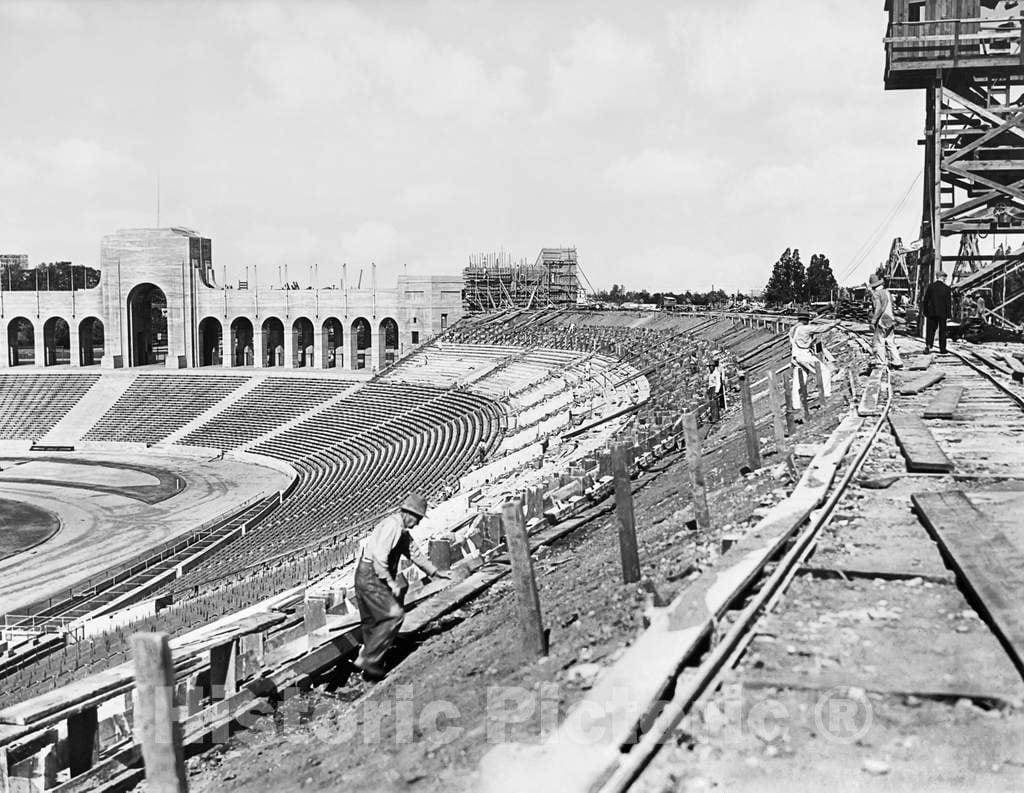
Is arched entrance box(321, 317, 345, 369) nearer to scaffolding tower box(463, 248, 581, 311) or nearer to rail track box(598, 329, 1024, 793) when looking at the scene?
scaffolding tower box(463, 248, 581, 311)

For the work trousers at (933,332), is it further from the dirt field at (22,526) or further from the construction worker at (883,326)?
the dirt field at (22,526)

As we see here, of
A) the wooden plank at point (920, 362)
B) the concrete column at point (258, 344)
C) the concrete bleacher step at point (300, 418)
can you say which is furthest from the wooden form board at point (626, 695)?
the concrete column at point (258, 344)

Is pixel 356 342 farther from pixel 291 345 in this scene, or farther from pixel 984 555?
pixel 984 555

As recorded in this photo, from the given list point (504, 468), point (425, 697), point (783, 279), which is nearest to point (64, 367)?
point (783, 279)

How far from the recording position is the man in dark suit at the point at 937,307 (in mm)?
20859

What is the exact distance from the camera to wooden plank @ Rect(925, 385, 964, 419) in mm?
14594

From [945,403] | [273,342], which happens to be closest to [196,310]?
[273,342]

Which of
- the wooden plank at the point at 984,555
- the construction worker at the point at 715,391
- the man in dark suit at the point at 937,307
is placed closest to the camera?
the wooden plank at the point at 984,555

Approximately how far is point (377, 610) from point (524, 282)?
226ft

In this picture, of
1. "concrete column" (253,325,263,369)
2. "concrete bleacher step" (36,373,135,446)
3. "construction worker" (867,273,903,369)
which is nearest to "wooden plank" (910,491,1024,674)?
"construction worker" (867,273,903,369)

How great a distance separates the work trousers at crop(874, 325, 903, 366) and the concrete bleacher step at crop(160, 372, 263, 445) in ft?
148

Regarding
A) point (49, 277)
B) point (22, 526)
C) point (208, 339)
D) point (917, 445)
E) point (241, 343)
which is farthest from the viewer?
point (49, 277)

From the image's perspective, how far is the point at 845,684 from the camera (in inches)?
232

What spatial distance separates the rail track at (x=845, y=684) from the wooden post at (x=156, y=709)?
2372mm
